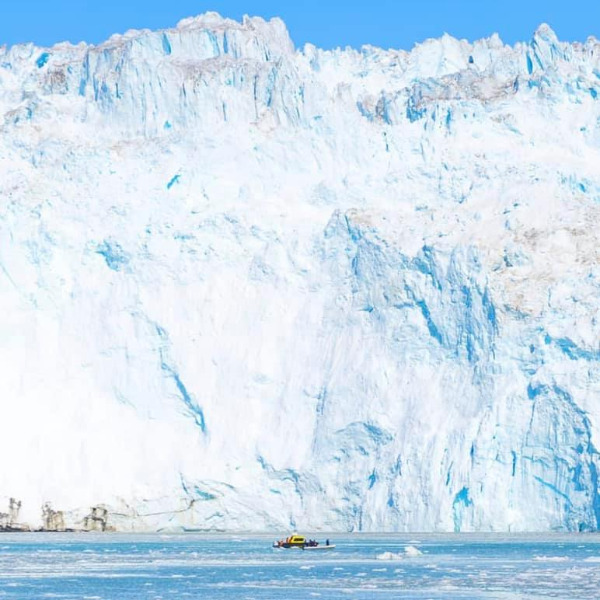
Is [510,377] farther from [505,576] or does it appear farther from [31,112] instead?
[31,112]

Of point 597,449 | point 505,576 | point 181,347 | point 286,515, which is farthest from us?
point 181,347

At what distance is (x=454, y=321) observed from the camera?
71.9 meters

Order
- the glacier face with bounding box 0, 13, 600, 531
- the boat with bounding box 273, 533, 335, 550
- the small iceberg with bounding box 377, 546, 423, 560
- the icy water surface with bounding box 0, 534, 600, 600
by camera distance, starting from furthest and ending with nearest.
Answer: the glacier face with bounding box 0, 13, 600, 531 < the boat with bounding box 273, 533, 335, 550 < the small iceberg with bounding box 377, 546, 423, 560 < the icy water surface with bounding box 0, 534, 600, 600

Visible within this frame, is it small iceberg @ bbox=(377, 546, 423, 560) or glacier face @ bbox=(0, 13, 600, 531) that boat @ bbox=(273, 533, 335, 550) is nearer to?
small iceberg @ bbox=(377, 546, 423, 560)

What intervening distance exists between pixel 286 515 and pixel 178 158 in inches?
813

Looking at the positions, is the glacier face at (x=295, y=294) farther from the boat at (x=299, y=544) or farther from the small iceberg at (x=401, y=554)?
the small iceberg at (x=401, y=554)

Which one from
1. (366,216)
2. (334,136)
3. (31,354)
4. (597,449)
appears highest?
(334,136)

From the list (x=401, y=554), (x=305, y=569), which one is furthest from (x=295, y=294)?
(x=305, y=569)

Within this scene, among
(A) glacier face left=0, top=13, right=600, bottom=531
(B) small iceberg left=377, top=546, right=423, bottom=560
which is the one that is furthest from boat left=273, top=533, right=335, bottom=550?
(A) glacier face left=0, top=13, right=600, bottom=531

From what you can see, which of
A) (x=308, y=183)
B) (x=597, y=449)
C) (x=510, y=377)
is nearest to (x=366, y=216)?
(x=308, y=183)

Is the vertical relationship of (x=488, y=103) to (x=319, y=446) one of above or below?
above

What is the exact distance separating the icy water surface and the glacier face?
333cm

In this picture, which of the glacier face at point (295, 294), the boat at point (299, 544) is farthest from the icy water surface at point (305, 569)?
the glacier face at point (295, 294)

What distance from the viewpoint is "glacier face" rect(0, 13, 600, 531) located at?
6869cm
